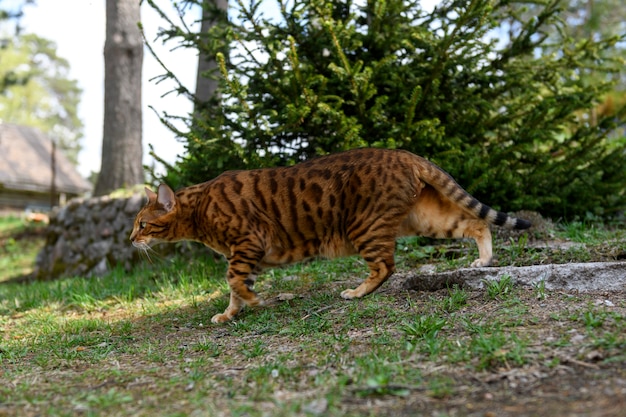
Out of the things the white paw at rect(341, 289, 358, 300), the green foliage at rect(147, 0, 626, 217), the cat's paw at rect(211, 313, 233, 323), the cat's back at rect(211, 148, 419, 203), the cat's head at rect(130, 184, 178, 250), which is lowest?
the cat's paw at rect(211, 313, 233, 323)

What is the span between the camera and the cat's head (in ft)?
15.9

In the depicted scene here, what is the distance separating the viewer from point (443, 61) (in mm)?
6008

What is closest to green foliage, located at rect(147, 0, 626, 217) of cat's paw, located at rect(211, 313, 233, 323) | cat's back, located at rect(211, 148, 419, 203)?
cat's back, located at rect(211, 148, 419, 203)

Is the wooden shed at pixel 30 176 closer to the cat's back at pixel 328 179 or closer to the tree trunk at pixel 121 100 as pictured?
the tree trunk at pixel 121 100

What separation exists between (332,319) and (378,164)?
1.29 metres

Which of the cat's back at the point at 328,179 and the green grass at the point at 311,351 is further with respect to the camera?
the cat's back at the point at 328,179

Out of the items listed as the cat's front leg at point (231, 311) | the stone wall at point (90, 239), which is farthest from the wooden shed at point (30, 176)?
the cat's front leg at point (231, 311)

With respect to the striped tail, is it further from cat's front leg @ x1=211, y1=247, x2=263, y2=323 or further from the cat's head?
the cat's head

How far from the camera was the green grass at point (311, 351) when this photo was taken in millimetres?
2652

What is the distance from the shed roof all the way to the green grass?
20.0 meters

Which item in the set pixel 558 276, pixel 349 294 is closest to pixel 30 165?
pixel 349 294

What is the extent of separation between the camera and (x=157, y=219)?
16.0ft

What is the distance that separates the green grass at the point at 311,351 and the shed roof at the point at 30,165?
20.0m

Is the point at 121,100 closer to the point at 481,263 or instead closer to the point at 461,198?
the point at 461,198
